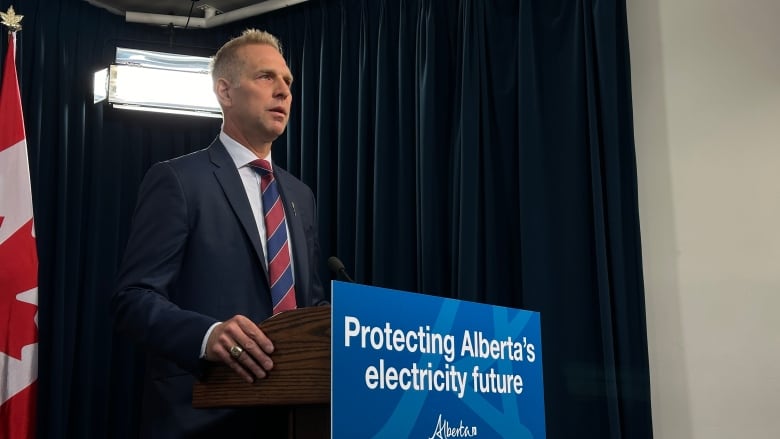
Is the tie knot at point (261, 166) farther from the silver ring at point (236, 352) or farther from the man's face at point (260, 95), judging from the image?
the silver ring at point (236, 352)

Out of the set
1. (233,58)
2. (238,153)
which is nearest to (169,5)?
(233,58)

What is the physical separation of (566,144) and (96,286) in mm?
2202

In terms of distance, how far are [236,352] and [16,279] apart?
237cm

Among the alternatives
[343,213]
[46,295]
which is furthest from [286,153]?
[46,295]

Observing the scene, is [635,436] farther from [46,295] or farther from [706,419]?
[46,295]

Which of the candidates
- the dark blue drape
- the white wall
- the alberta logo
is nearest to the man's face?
the alberta logo

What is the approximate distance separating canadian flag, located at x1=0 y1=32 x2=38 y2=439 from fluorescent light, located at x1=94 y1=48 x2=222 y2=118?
426mm

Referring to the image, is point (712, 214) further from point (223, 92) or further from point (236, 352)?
point (236, 352)

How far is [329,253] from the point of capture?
3912mm

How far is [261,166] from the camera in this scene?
2.15 m

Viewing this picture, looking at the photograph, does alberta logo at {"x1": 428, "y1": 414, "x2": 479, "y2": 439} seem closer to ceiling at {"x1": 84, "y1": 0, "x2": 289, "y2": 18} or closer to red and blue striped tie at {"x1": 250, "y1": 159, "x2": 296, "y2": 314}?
red and blue striped tie at {"x1": 250, "y1": 159, "x2": 296, "y2": 314}

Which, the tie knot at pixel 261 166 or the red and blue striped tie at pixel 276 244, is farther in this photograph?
the tie knot at pixel 261 166

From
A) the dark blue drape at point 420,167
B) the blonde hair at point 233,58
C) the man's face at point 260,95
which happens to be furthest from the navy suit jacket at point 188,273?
the dark blue drape at point 420,167

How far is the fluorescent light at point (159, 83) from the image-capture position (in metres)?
3.89
